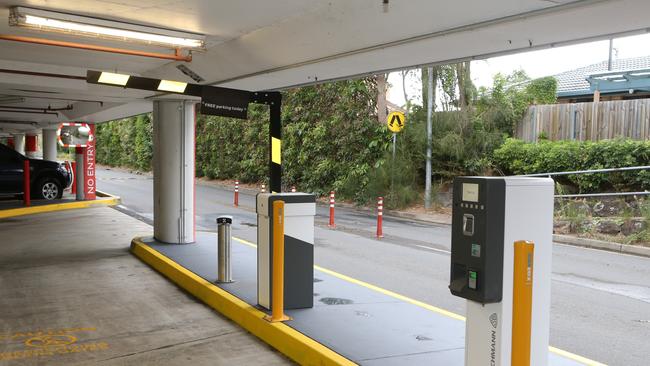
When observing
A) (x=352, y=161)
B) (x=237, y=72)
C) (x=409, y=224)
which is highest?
(x=237, y=72)

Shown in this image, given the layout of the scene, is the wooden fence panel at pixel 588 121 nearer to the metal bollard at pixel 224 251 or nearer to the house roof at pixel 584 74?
the house roof at pixel 584 74

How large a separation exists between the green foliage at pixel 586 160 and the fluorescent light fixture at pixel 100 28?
12.5 meters

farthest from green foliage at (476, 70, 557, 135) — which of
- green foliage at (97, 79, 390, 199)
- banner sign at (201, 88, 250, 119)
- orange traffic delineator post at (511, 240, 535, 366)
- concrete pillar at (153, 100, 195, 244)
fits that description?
orange traffic delineator post at (511, 240, 535, 366)

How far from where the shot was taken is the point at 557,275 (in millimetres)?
Result: 9891

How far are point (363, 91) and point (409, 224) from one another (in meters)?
8.55

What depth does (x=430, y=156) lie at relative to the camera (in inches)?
770

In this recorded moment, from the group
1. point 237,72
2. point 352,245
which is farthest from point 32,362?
point 352,245

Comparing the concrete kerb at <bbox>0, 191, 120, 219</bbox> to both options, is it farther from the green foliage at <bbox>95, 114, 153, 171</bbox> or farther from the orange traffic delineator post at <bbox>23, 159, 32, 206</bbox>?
the green foliage at <bbox>95, 114, 153, 171</bbox>

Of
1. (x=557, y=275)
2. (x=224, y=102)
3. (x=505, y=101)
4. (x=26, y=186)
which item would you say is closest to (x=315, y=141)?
(x=505, y=101)

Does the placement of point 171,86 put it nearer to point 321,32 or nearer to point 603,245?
point 321,32

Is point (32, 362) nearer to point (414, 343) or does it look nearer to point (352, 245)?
point (414, 343)

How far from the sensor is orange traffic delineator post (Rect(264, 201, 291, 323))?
19.1ft

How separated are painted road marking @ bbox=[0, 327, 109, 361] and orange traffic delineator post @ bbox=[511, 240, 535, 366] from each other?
395 cm

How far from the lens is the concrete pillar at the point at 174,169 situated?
34.9 feet
